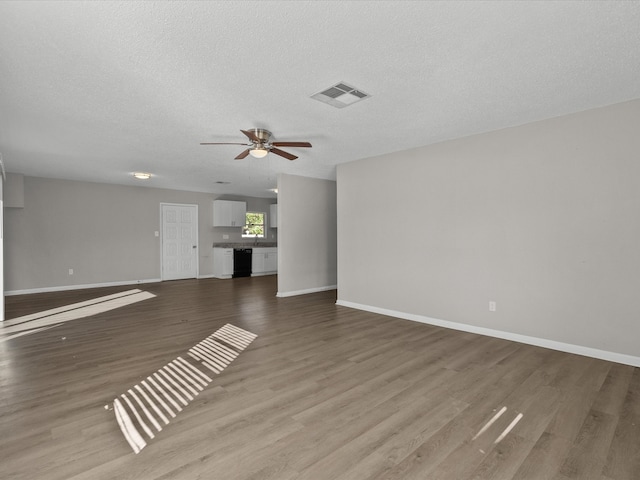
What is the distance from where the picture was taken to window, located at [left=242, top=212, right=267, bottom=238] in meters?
10.7

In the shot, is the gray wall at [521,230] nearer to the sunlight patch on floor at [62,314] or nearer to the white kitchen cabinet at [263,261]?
the sunlight patch on floor at [62,314]

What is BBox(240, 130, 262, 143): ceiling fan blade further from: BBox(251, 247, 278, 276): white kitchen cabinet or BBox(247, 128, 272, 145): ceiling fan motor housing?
BBox(251, 247, 278, 276): white kitchen cabinet

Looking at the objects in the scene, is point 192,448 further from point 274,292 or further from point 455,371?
point 274,292

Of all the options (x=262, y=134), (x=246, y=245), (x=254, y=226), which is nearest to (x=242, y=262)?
(x=246, y=245)

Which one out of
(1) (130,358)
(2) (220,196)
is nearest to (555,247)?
(1) (130,358)

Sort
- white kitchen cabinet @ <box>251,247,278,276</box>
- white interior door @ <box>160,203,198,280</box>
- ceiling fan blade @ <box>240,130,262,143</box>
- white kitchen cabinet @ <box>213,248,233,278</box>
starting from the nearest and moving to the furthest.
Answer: ceiling fan blade @ <box>240,130,262,143</box> → white interior door @ <box>160,203,198,280</box> → white kitchen cabinet @ <box>213,248,233,278</box> → white kitchen cabinet @ <box>251,247,278,276</box>

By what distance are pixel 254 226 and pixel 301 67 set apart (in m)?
8.51

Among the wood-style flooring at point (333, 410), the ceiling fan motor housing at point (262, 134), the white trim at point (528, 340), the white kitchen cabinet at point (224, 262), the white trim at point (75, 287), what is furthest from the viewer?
the white kitchen cabinet at point (224, 262)

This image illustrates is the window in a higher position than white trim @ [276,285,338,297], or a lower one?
higher

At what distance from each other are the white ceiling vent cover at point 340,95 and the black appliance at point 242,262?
23.5 ft

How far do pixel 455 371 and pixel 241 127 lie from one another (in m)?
3.50

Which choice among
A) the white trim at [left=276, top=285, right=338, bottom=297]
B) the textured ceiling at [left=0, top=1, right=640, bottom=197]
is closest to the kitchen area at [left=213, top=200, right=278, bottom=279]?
the white trim at [left=276, top=285, right=338, bottom=297]

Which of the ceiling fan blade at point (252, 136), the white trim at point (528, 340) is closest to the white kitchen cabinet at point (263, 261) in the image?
the white trim at point (528, 340)

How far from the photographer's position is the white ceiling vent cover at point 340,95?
2.97 m
